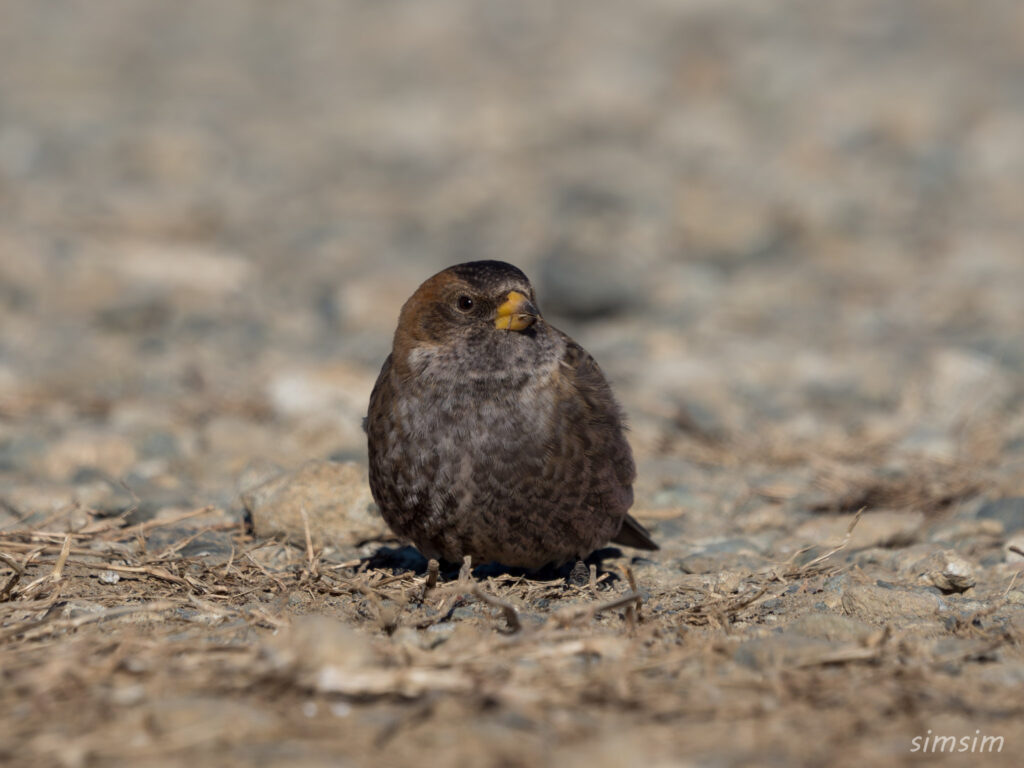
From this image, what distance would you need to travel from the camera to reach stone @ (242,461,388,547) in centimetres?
480

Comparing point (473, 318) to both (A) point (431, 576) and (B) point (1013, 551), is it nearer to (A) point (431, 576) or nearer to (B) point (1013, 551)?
(A) point (431, 576)

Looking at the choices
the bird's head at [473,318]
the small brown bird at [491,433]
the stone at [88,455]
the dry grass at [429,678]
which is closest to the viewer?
the dry grass at [429,678]

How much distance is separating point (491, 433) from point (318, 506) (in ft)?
3.35

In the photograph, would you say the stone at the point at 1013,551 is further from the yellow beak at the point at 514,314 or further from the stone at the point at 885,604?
the yellow beak at the point at 514,314

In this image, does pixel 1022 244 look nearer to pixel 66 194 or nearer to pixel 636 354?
pixel 636 354

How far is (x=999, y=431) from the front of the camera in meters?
6.65

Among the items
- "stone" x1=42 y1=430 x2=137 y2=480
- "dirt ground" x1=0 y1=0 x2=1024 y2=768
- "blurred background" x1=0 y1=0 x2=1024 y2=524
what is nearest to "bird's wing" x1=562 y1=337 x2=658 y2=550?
"dirt ground" x1=0 y1=0 x2=1024 y2=768

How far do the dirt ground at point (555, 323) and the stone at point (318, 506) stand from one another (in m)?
Answer: 0.01

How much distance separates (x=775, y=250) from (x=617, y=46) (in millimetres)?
5240

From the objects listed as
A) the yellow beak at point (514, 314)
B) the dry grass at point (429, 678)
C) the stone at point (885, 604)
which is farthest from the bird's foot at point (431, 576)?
the stone at point (885, 604)

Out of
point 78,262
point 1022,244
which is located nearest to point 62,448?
point 78,262

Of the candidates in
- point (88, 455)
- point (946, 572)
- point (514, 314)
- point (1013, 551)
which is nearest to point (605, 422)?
point (514, 314)

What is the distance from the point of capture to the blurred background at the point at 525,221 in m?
6.73

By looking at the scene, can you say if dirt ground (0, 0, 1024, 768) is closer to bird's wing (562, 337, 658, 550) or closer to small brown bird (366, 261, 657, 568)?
small brown bird (366, 261, 657, 568)
